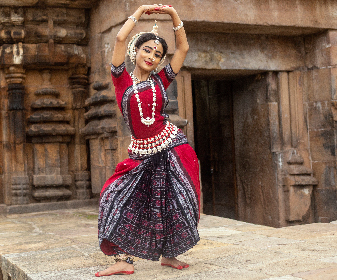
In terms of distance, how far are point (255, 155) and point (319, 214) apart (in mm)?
1147

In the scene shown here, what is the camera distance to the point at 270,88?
657 cm

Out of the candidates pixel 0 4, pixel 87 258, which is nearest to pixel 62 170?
pixel 0 4

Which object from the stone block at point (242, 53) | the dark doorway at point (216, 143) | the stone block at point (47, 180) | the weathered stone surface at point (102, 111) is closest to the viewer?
the weathered stone surface at point (102, 111)

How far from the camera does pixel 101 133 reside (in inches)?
234

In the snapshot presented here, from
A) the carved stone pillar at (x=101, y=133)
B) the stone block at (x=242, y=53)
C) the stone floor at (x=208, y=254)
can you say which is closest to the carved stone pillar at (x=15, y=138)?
the carved stone pillar at (x=101, y=133)

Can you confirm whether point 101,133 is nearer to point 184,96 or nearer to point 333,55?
point 184,96

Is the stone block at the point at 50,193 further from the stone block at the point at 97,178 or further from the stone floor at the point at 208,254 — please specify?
the stone floor at the point at 208,254

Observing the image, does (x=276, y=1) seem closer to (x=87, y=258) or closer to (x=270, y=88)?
(x=270, y=88)

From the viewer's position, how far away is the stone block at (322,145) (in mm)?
6309

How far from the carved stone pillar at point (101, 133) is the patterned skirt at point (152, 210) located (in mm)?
2728

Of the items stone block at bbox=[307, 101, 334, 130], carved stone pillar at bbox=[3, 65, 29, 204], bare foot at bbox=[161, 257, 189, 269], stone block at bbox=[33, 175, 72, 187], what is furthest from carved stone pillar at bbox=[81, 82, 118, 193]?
bare foot at bbox=[161, 257, 189, 269]

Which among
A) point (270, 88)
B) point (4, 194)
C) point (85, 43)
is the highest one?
point (85, 43)

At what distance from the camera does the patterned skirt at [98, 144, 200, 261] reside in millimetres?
2924

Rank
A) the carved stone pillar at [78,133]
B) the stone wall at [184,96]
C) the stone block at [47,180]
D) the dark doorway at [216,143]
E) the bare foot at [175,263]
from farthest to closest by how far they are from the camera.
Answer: the dark doorway at [216,143] < the carved stone pillar at [78,133] < the stone block at [47,180] < the stone wall at [184,96] < the bare foot at [175,263]
